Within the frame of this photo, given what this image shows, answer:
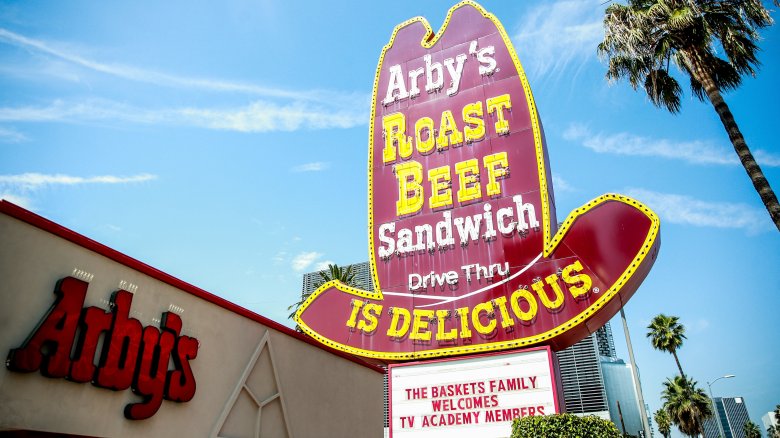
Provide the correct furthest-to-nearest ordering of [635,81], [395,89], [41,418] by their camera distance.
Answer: [635,81] < [395,89] < [41,418]

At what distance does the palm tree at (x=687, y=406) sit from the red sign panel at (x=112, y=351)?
58388 millimetres

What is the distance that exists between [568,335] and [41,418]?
10736mm

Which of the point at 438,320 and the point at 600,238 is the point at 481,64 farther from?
the point at 438,320

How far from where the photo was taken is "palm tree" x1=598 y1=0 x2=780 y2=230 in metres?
17.7

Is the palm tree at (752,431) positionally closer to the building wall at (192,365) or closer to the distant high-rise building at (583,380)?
the distant high-rise building at (583,380)

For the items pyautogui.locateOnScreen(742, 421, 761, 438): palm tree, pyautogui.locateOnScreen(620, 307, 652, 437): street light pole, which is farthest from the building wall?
pyautogui.locateOnScreen(742, 421, 761, 438): palm tree

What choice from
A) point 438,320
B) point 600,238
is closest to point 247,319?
point 438,320

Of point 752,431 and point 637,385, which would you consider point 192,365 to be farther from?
point 752,431

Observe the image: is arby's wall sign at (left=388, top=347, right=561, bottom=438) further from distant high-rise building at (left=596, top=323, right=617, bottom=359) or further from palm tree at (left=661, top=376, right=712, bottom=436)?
distant high-rise building at (left=596, top=323, right=617, bottom=359)

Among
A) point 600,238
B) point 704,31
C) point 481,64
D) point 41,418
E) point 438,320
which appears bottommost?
point 41,418

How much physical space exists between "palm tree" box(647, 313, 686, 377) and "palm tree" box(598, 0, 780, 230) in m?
43.1

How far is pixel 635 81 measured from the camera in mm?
20359

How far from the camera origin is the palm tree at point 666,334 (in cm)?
5491

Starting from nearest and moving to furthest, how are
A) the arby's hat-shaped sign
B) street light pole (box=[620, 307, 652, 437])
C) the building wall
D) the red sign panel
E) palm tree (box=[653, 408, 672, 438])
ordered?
the building wall, the red sign panel, street light pole (box=[620, 307, 652, 437]), the arby's hat-shaped sign, palm tree (box=[653, 408, 672, 438])
